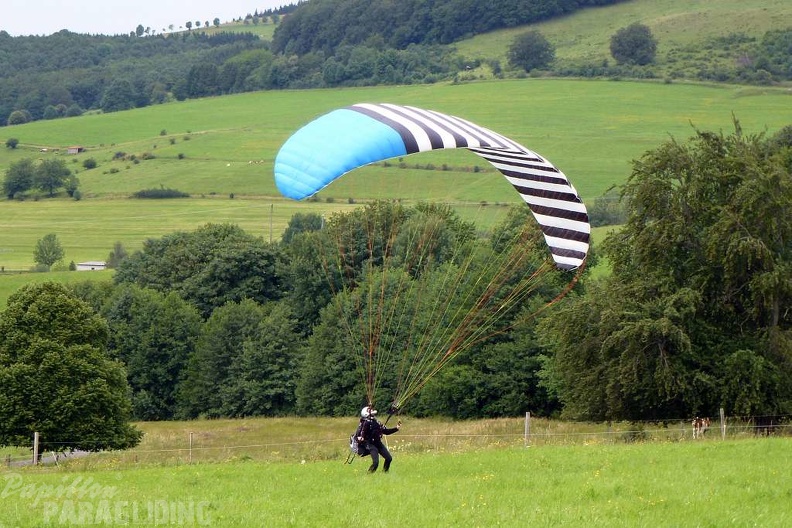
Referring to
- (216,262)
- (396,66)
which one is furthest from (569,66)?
(216,262)

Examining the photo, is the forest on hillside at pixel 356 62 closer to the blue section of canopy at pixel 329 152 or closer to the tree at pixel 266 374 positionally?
the tree at pixel 266 374

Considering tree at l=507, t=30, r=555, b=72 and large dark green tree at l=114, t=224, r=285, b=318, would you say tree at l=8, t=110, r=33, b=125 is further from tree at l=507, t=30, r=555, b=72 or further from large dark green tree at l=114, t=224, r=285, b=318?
large dark green tree at l=114, t=224, r=285, b=318

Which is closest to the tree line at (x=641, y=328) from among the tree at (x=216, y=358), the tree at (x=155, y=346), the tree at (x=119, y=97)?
the tree at (x=216, y=358)

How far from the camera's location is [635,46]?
13538cm

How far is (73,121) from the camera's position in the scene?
491 ft

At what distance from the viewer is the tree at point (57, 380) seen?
32.9 m

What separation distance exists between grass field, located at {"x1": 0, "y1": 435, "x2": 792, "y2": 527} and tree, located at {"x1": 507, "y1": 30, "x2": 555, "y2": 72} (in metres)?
124

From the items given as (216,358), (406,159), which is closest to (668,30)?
(406,159)

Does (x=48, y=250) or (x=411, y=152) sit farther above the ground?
(x=411, y=152)

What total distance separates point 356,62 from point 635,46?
36.0 metres

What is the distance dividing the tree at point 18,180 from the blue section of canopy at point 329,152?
102950 millimetres

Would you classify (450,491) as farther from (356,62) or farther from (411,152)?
(356,62)

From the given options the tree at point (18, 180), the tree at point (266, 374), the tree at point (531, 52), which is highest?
the tree at point (531, 52)

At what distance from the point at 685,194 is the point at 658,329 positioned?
378 cm
